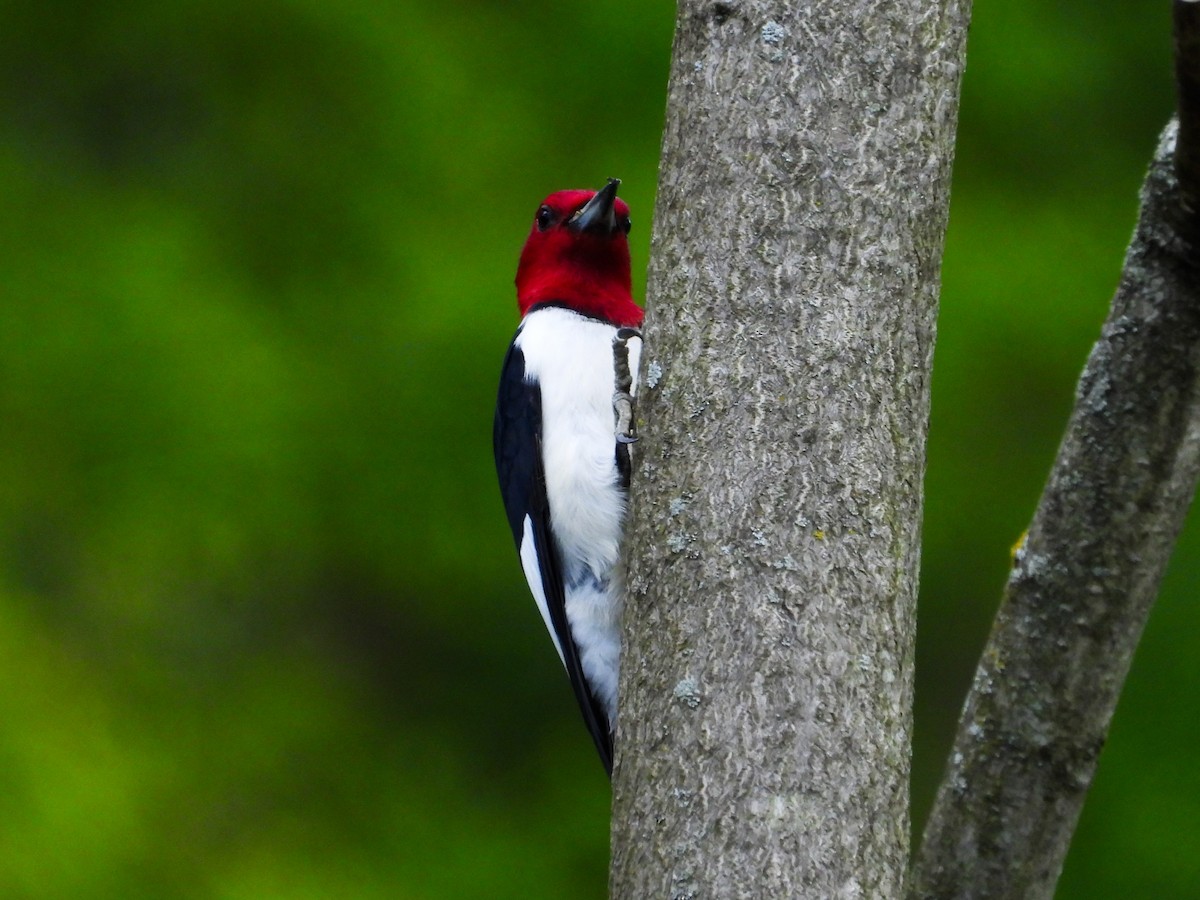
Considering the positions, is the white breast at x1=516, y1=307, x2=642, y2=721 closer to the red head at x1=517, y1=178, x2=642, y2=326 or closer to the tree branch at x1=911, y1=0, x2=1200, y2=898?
the red head at x1=517, y1=178, x2=642, y2=326

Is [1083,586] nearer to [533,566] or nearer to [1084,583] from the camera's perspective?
[1084,583]

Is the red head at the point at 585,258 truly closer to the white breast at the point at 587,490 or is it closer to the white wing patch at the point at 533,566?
the white breast at the point at 587,490

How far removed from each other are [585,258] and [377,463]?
1621 mm

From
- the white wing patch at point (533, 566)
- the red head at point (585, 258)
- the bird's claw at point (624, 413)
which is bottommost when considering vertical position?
the white wing patch at point (533, 566)

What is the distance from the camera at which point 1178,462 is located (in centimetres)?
188

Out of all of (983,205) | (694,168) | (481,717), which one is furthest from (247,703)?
(694,168)

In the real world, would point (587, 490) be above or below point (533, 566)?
above

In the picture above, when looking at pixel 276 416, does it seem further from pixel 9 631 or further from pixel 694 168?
pixel 694 168

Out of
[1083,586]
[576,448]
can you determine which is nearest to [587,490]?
[576,448]

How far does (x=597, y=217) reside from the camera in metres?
3.11

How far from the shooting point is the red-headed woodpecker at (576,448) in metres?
2.79

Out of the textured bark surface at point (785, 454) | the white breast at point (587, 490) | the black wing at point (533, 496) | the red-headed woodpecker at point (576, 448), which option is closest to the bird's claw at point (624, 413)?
the red-headed woodpecker at point (576, 448)

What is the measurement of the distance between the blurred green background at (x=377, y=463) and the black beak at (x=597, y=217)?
1235 mm

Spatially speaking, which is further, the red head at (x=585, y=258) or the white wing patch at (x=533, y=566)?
the red head at (x=585, y=258)
